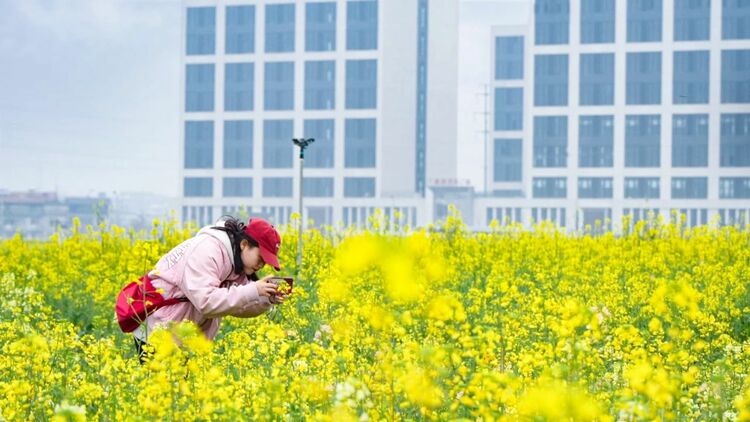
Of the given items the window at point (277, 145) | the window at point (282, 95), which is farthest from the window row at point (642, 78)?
the window at point (277, 145)

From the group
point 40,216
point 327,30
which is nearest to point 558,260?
point 327,30

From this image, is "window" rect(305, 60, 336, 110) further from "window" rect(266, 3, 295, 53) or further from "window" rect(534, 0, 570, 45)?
"window" rect(534, 0, 570, 45)

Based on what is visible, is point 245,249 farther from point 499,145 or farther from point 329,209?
point 499,145

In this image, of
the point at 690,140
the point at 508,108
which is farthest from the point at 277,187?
the point at 690,140

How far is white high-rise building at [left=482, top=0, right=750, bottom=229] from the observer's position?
181 ft

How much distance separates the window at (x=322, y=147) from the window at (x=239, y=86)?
5.16 m

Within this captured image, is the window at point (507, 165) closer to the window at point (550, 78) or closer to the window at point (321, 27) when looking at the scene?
the window at point (550, 78)

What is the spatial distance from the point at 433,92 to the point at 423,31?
4.61 metres

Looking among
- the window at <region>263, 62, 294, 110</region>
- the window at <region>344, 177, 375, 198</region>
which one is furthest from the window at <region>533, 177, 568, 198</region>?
the window at <region>263, 62, 294, 110</region>

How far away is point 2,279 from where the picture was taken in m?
8.29

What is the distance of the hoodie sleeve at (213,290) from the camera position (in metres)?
3.94

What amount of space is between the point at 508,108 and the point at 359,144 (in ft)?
59.4

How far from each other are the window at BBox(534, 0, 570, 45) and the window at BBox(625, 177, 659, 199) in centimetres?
1000

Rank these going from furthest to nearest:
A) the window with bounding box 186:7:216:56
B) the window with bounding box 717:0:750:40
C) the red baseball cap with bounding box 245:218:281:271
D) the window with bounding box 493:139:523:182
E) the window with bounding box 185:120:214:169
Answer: the window with bounding box 493:139:523:182 → the window with bounding box 186:7:216:56 → the window with bounding box 185:120:214:169 → the window with bounding box 717:0:750:40 → the red baseball cap with bounding box 245:218:281:271
